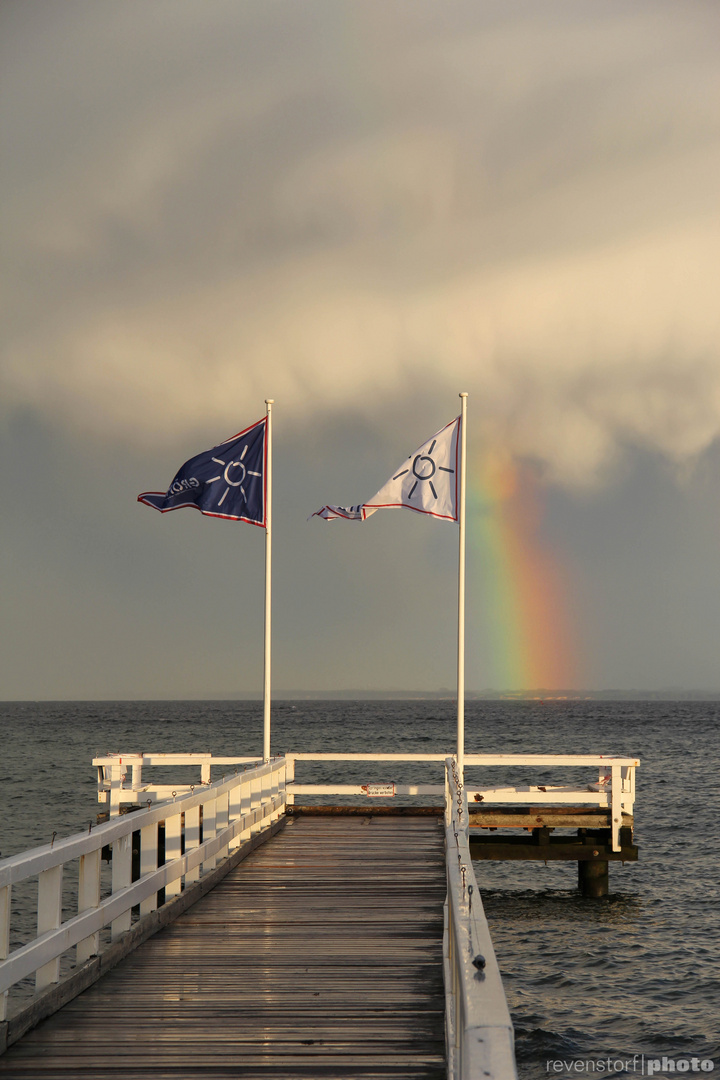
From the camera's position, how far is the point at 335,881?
12.4 meters

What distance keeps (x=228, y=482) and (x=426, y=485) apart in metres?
3.69

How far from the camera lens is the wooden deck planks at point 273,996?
19.5 feet

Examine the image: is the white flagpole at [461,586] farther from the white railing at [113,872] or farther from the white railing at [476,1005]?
the white railing at [476,1005]

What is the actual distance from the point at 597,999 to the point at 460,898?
12.3 m

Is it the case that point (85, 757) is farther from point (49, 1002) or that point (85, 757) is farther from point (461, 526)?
point (49, 1002)

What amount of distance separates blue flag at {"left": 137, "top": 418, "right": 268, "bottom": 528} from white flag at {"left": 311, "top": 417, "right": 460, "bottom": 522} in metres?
1.32

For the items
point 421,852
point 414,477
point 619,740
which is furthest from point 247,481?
point 619,740

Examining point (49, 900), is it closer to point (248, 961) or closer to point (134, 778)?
point (248, 961)

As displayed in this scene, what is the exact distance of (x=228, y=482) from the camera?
1991 cm

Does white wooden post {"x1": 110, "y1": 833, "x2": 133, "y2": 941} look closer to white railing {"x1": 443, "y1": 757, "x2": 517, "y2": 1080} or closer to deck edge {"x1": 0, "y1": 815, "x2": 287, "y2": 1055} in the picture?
deck edge {"x1": 0, "y1": 815, "x2": 287, "y2": 1055}

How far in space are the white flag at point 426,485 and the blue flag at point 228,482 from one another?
1317 millimetres

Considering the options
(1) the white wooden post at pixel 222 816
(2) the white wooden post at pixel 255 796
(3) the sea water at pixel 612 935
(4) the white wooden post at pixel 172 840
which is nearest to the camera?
(4) the white wooden post at pixel 172 840

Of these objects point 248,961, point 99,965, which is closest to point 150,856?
point 248,961

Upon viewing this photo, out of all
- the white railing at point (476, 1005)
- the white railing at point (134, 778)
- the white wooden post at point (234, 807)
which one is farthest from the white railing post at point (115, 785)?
the white railing at point (476, 1005)
